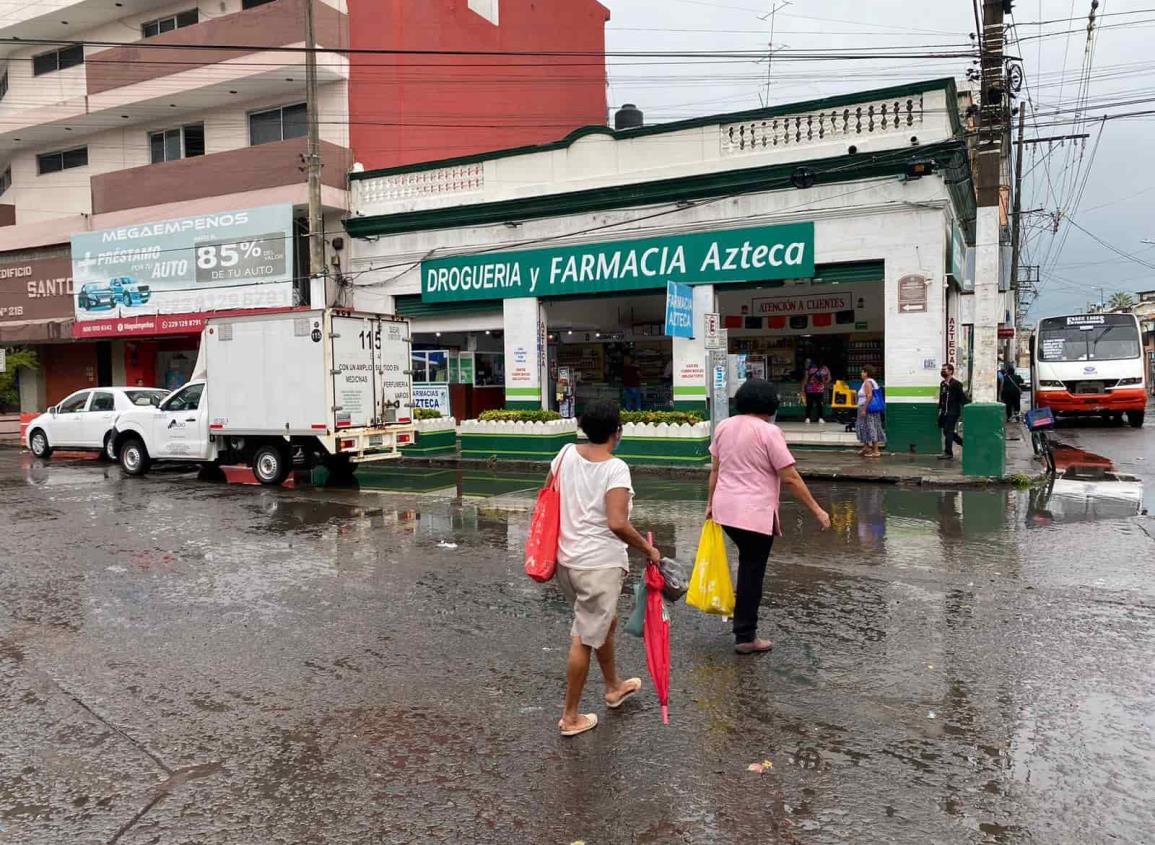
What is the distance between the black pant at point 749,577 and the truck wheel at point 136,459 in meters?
14.1

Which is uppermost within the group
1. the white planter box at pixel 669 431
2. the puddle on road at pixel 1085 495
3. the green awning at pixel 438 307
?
the green awning at pixel 438 307

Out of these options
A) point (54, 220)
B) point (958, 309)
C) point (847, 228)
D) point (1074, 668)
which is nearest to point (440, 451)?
point (847, 228)

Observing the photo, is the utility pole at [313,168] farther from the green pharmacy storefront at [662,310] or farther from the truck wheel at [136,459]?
the truck wheel at [136,459]

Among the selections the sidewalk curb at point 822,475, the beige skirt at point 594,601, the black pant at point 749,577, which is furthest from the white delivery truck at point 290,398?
the beige skirt at point 594,601

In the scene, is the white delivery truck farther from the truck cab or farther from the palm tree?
the palm tree

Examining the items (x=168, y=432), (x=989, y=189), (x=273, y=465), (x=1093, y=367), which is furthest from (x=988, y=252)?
(x=168, y=432)

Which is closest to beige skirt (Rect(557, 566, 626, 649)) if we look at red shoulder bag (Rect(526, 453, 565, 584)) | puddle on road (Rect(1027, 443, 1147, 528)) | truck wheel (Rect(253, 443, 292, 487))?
red shoulder bag (Rect(526, 453, 565, 584))

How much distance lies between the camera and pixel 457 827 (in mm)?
3557

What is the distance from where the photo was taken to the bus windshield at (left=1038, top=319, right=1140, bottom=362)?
23125mm

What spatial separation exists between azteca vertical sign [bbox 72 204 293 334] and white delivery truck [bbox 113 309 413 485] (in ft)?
23.4

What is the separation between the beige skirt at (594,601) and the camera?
14.3ft

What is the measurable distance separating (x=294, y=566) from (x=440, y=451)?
10413mm

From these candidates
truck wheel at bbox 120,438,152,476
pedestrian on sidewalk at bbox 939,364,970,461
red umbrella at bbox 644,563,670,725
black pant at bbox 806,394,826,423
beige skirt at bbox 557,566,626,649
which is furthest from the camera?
black pant at bbox 806,394,826,423

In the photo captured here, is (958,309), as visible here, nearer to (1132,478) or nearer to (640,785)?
(1132,478)
